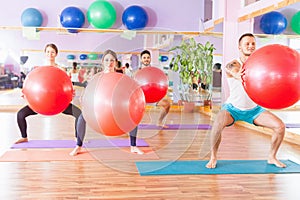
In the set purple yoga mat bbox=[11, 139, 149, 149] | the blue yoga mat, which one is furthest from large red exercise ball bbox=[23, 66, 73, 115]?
purple yoga mat bbox=[11, 139, 149, 149]

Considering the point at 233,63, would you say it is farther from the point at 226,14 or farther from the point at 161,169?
the point at 226,14

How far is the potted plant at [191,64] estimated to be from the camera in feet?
23.6

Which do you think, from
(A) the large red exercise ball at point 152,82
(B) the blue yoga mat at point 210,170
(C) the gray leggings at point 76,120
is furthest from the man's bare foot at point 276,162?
(C) the gray leggings at point 76,120

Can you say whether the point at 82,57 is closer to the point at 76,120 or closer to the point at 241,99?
the point at 76,120

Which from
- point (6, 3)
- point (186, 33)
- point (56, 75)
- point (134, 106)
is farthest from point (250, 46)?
point (6, 3)

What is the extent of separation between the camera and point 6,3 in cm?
689

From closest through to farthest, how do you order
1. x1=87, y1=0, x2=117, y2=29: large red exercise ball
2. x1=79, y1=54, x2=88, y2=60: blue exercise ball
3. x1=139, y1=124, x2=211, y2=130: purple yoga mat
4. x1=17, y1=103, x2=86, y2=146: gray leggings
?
x1=17, y1=103, x2=86, y2=146: gray leggings
x1=139, y1=124, x2=211, y2=130: purple yoga mat
x1=87, y1=0, x2=117, y2=29: large red exercise ball
x1=79, y1=54, x2=88, y2=60: blue exercise ball

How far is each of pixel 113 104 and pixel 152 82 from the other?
1533 millimetres

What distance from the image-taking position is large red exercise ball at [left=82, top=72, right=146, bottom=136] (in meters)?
2.46

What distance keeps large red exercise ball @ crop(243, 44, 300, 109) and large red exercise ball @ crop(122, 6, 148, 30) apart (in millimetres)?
4591

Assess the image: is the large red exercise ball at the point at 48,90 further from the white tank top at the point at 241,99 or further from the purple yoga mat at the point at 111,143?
the white tank top at the point at 241,99

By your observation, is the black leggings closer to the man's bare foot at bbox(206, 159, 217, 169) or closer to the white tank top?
the man's bare foot at bbox(206, 159, 217, 169)

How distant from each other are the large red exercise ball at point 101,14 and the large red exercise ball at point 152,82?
2.83 m

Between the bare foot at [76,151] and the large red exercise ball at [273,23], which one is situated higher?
the large red exercise ball at [273,23]
